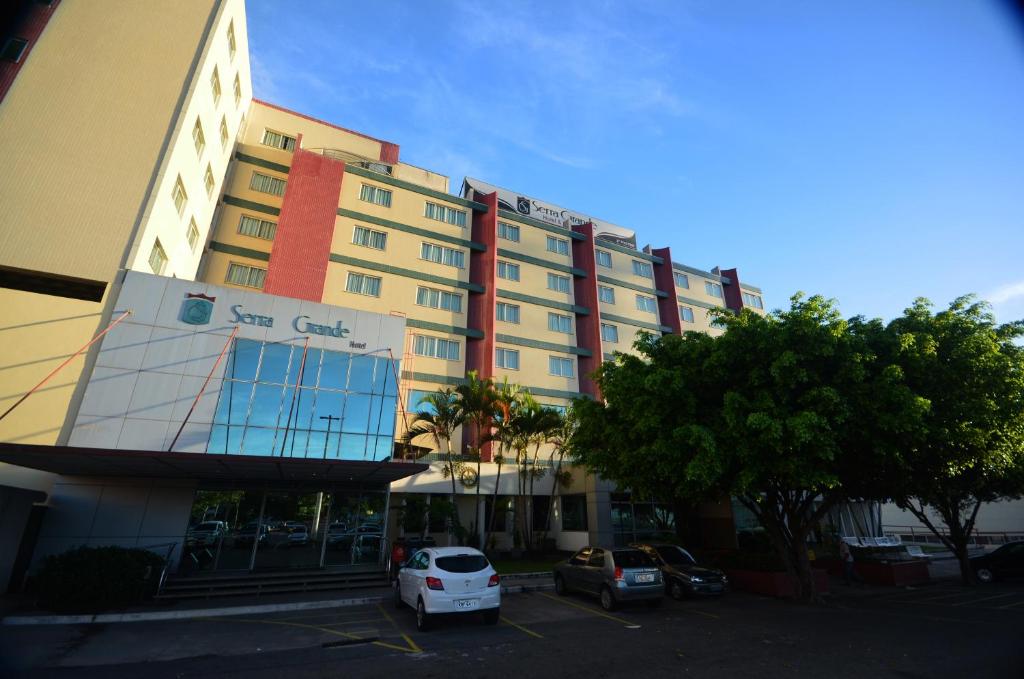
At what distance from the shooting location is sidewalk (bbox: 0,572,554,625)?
12219mm

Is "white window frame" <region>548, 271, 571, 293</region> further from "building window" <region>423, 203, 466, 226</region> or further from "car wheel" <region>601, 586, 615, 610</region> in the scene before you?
"car wheel" <region>601, 586, 615, 610</region>

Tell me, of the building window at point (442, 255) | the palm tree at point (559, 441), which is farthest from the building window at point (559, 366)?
the building window at point (442, 255)

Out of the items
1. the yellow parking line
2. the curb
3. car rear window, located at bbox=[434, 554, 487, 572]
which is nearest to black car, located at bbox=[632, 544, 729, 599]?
the yellow parking line

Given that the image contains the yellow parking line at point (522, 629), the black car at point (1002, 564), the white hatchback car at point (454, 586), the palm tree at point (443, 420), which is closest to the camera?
the yellow parking line at point (522, 629)

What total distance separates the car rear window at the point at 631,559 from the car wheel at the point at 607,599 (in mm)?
853

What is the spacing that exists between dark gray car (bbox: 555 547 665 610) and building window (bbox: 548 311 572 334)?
23.0 m

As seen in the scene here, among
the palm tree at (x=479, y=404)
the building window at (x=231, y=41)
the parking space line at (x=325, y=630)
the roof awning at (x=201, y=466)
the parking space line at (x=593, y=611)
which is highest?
the building window at (x=231, y=41)

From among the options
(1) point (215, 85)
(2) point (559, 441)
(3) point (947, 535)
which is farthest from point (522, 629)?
(3) point (947, 535)

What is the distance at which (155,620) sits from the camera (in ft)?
42.1

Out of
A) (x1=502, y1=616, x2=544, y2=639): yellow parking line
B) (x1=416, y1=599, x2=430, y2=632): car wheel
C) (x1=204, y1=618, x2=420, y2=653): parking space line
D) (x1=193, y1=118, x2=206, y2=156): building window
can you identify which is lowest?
(x1=204, y1=618, x2=420, y2=653): parking space line

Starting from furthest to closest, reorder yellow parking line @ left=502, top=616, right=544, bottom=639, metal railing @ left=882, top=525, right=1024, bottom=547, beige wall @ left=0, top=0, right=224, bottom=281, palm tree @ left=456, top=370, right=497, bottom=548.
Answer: metal railing @ left=882, top=525, right=1024, bottom=547
palm tree @ left=456, top=370, right=497, bottom=548
beige wall @ left=0, top=0, right=224, bottom=281
yellow parking line @ left=502, top=616, right=544, bottom=639

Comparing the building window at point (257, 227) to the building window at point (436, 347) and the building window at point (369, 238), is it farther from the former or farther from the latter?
the building window at point (436, 347)

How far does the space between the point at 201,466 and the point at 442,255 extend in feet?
73.5

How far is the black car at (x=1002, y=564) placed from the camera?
64.8 feet
